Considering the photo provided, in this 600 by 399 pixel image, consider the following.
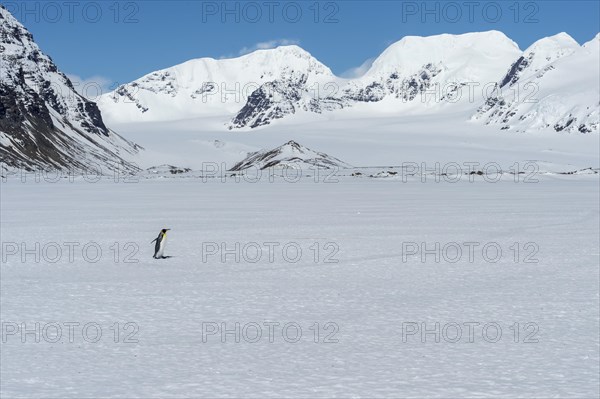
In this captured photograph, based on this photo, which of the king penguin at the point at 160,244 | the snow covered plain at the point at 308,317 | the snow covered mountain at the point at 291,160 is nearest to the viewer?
the snow covered plain at the point at 308,317

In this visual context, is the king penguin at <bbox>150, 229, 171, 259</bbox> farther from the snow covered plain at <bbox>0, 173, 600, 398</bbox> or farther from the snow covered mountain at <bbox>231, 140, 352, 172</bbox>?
the snow covered mountain at <bbox>231, 140, 352, 172</bbox>

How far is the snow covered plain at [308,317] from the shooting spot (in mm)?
7336

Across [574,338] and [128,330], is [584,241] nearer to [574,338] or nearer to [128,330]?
[574,338]

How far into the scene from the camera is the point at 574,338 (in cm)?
902

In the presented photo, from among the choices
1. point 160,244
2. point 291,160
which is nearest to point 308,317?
point 160,244

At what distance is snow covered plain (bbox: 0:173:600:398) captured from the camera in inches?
289

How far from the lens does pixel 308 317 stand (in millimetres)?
10180

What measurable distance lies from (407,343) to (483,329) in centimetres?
133

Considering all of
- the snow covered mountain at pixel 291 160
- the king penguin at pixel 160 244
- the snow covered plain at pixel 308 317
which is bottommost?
the snow covered plain at pixel 308 317

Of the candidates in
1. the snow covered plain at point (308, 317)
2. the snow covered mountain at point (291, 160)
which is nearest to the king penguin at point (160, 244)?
the snow covered plain at point (308, 317)

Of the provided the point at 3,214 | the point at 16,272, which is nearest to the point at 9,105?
the point at 3,214

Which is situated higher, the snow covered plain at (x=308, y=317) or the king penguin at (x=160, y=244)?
the king penguin at (x=160, y=244)

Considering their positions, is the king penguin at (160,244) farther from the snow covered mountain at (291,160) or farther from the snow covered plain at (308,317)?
the snow covered mountain at (291,160)

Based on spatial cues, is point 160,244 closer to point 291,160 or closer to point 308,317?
point 308,317
